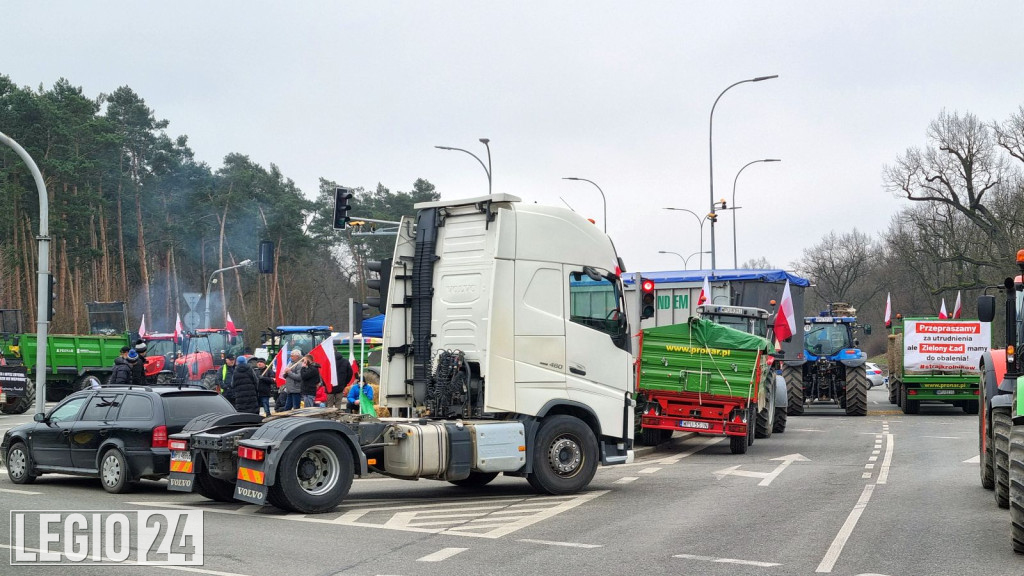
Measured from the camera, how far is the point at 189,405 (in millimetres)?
13695

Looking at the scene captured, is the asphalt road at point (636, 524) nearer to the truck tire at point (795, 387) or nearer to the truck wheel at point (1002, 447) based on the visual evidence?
the truck wheel at point (1002, 447)

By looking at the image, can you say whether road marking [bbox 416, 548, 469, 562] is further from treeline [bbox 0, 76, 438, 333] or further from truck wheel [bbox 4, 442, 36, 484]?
treeline [bbox 0, 76, 438, 333]

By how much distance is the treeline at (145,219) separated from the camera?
51562 mm

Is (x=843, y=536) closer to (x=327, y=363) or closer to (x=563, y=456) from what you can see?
(x=563, y=456)

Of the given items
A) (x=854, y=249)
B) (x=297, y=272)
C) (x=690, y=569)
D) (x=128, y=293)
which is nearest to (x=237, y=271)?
(x=297, y=272)

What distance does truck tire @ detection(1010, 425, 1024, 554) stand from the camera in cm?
823

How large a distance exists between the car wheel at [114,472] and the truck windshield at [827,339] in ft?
A: 70.4

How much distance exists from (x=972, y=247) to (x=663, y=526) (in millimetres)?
47446

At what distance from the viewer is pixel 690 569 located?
8.32m

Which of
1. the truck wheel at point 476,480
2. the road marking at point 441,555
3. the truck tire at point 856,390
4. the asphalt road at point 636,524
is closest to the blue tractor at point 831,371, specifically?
the truck tire at point 856,390

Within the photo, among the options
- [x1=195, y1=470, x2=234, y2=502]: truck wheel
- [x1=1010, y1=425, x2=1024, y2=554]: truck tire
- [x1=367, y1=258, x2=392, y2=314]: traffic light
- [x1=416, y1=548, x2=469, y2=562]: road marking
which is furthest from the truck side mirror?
[x1=195, y1=470, x2=234, y2=502]: truck wheel

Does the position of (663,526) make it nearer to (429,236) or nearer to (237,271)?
(429,236)

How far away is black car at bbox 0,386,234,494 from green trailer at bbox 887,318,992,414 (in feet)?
70.2

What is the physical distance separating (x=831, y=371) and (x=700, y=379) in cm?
1304
